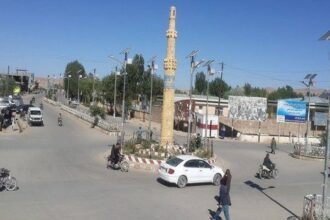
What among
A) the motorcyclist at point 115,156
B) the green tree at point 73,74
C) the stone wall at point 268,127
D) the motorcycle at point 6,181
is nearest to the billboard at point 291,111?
the stone wall at point 268,127

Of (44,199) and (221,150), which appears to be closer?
(44,199)

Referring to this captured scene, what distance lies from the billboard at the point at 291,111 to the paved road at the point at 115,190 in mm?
22031

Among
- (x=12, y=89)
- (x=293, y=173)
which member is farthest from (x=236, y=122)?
(x=12, y=89)

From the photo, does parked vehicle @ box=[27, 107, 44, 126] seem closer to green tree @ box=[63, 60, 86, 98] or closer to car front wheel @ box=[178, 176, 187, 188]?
car front wheel @ box=[178, 176, 187, 188]

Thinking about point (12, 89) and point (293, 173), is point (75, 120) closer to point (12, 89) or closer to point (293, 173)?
point (293, 173)

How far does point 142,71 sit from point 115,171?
59.1 metres

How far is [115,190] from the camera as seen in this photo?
20.1 m

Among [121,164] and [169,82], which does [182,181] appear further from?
[169,82]

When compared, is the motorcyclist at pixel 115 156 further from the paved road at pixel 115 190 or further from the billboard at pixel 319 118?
the billboard at pixel 319 118

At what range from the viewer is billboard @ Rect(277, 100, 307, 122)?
57.7 meters

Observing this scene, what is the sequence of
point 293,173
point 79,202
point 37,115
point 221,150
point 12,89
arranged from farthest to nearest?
point 12,89
point 37,115
point 221,150
point 293,173
point 79,202

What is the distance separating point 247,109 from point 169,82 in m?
29.4

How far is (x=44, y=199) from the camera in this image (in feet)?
56.9

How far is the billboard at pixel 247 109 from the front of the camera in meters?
60.3
